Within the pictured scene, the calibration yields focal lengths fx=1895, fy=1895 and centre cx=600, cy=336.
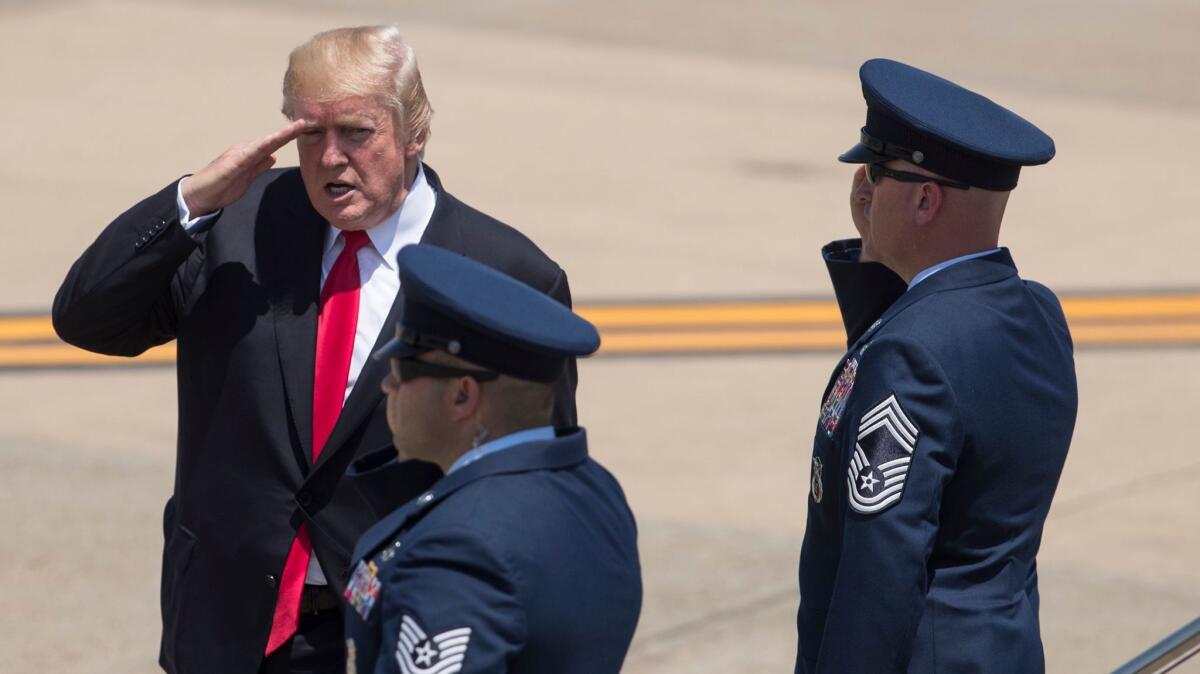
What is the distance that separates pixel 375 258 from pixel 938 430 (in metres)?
1.21

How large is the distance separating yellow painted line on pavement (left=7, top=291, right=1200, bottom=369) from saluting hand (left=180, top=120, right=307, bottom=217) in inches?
191

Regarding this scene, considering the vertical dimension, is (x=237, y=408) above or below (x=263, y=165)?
below

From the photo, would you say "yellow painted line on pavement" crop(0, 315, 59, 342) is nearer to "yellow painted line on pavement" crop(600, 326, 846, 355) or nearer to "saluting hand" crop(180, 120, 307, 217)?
"yellow painted line on pavement" crop(600, 326, 846, 355)

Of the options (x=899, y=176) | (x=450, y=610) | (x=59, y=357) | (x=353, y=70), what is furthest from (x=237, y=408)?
(x=59, y=357)

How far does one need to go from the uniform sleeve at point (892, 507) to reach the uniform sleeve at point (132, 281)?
1.36 metres

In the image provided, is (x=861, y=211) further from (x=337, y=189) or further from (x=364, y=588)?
(x=364, y=588)

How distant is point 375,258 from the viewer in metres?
3.80

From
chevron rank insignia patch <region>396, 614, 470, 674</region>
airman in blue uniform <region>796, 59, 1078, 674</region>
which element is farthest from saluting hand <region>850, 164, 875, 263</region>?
chevron rank insignia patch <region>396, 614, 470, 674</region>

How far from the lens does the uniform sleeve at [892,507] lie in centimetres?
321

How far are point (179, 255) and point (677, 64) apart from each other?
10895mm

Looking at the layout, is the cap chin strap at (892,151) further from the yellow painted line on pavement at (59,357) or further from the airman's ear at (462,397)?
the yellow painted line on pavement at (59,357)

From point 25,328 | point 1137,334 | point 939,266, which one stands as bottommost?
point 25,328

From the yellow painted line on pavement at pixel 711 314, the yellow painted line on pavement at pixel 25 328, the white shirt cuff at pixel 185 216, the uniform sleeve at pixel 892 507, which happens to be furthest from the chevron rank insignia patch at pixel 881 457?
the yellow painted line on pavement at pixel 25 328

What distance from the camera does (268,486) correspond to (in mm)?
3662
